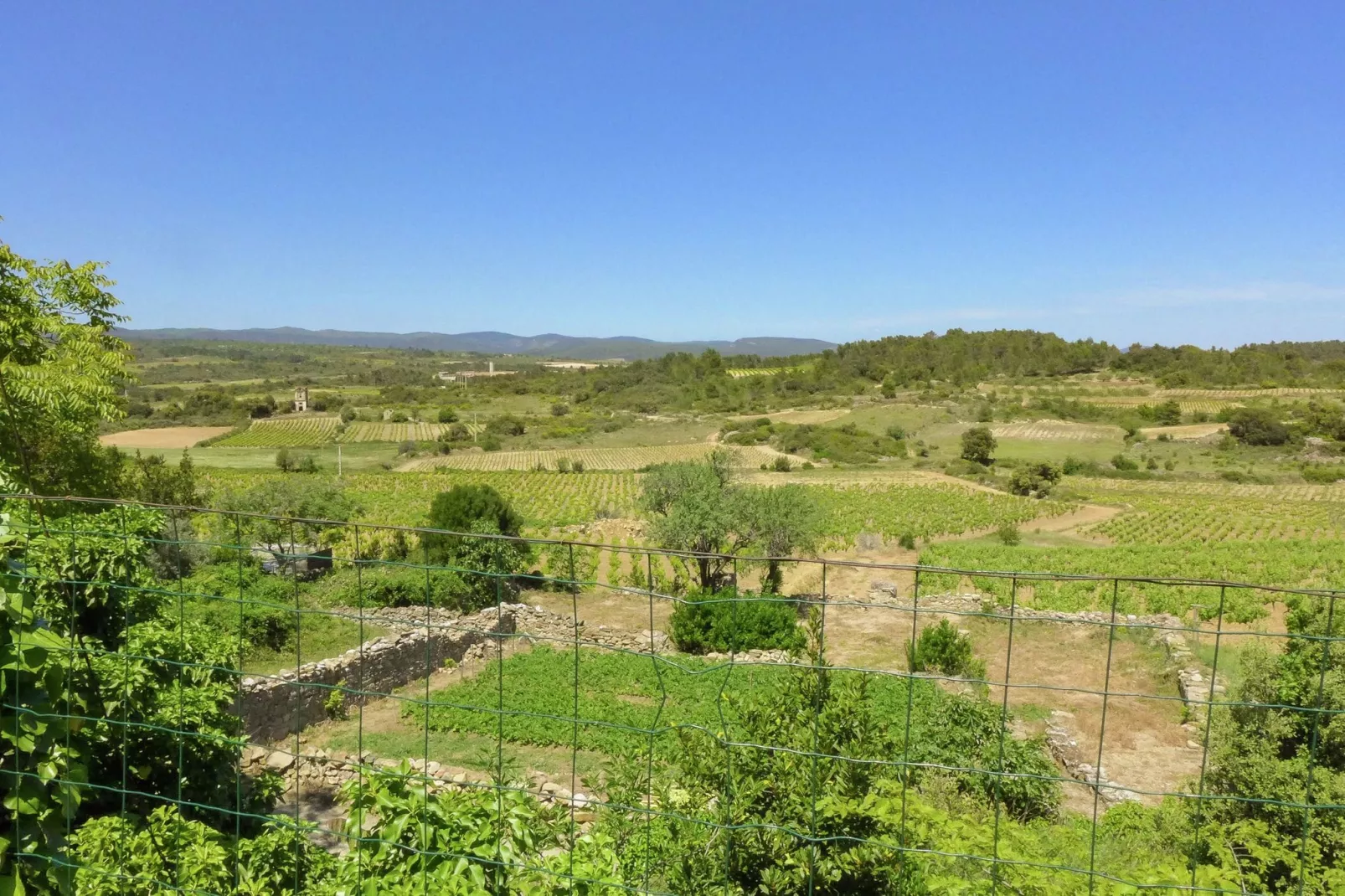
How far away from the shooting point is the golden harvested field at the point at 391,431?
3310 inches

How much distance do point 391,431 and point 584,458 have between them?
94.9ft

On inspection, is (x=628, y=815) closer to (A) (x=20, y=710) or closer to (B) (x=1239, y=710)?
(A) (x=20, y=710)

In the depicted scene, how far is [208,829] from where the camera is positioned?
3264 millimetres

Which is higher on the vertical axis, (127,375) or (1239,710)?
(127,375)

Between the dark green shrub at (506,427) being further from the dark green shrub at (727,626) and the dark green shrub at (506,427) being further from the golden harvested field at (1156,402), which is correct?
the dark green shrub at (727,626)

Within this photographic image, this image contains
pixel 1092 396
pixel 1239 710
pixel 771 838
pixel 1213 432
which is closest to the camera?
pixel 771 838

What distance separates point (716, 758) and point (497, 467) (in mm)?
62659

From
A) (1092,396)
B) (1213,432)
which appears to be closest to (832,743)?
(1213,432)

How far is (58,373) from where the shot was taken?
8.23 metres

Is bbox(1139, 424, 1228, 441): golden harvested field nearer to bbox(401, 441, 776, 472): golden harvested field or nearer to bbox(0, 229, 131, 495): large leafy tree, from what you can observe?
bbox(401, 441, 776, 472): golden harvested field

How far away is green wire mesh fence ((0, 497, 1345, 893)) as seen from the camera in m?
2.67

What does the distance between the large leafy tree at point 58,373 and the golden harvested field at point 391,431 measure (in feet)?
245

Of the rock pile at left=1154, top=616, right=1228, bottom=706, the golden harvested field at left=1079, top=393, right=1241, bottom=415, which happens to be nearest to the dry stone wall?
the rock pile at left=1154, top=616, right=1228, bottom=706

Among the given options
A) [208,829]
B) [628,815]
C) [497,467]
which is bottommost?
[497,467]
